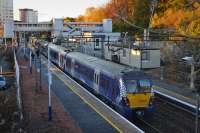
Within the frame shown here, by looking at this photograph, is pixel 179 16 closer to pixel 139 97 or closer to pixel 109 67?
pixel 109 67

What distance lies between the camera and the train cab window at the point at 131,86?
24.1 m

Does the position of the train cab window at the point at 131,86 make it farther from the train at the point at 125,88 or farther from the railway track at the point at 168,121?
the railway track at the point at 168,121

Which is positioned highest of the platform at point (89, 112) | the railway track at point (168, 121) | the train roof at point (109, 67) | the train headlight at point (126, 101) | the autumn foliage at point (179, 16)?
the autumn foliage at point (179, 16)

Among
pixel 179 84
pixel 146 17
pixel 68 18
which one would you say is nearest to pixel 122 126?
pixel 179 84

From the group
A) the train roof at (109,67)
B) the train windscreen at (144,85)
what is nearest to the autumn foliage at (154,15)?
the train roof at (109,67)

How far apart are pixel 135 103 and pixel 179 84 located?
1449cm

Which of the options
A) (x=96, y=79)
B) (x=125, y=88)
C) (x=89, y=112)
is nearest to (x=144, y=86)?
(x=125, y=88)

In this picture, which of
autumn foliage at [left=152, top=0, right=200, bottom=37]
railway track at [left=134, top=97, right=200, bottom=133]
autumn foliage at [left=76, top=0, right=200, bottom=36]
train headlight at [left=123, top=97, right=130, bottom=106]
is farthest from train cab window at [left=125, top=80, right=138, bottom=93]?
autumn foliage at [left=76, top=0, right=200, bottom=36]

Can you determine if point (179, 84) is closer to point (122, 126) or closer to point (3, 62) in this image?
point (122, 126)

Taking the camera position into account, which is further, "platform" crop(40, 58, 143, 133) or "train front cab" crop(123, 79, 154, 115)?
"train front cab" crop(123, 79, 154, 115)

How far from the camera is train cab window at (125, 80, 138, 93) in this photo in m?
24.1

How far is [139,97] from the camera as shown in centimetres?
2412

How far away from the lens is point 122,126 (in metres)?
21.9

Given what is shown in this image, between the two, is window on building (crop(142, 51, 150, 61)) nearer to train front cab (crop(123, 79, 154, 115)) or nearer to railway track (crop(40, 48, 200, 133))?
railway track (crop(40, 48, 200, 133))
